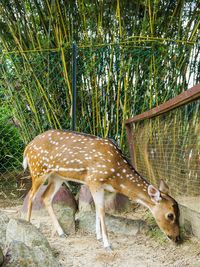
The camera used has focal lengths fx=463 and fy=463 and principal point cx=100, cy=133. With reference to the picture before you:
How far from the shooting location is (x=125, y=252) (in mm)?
3197

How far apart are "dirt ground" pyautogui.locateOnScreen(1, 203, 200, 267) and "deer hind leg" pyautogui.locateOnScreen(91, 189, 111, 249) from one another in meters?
0.07

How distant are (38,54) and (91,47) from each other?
1.74ft

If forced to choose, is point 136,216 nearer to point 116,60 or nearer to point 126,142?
point 126,142

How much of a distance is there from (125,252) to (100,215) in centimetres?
36

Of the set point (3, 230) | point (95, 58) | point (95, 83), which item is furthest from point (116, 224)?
point (95, 58)

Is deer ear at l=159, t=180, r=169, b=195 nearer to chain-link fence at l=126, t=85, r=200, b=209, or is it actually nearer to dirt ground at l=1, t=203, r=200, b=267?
chain-link fence at l=126, t=85, r=200, b=209

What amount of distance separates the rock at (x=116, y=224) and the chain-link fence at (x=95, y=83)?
1109mm

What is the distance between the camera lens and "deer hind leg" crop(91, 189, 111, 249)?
3305 mm

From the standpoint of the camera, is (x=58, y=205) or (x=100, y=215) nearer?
(x=100, y=215)

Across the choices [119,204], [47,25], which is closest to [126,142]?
[119,204]

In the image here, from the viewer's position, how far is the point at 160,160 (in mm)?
3648

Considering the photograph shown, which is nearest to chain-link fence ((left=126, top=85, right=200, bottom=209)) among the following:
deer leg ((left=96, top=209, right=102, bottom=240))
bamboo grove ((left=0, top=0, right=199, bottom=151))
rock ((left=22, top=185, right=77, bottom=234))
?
bamboo grove ((left=0, top=0, right=199, bottom=151))

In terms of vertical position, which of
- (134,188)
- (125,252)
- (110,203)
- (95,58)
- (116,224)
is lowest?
(110,203)

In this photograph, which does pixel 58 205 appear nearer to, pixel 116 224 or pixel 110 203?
pixel 110 203
